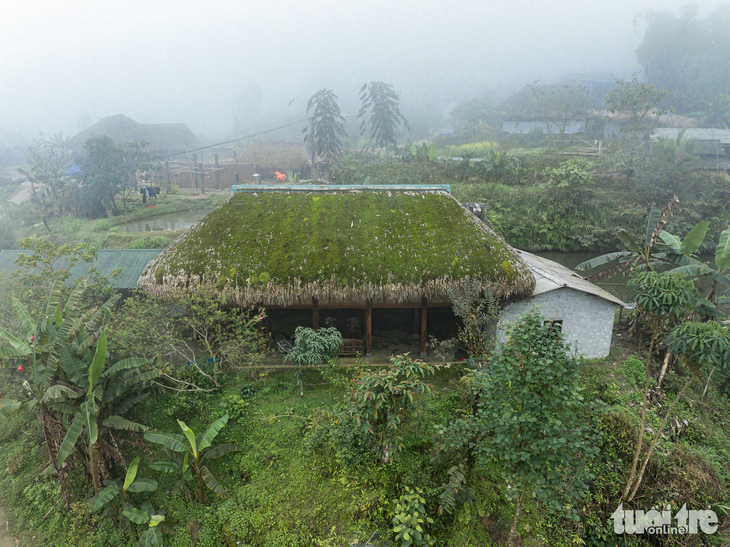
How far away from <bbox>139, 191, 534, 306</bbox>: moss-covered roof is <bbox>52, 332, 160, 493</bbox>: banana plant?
94.2 inches

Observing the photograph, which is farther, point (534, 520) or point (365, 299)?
point (365, 299)

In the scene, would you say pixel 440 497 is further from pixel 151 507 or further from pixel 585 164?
pixel 585 164

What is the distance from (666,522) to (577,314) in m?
4.24

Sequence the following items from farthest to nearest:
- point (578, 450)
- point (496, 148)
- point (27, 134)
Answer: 1. point (27, 134)
2. point (496, 148)
3. point (578, 450)

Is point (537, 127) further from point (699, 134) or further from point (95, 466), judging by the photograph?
point (95, 466)

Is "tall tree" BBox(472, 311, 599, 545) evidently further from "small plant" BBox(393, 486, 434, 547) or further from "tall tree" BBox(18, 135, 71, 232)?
"tall tree" BBox(18, 135, 71, 232)

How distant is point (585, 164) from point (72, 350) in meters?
21.7

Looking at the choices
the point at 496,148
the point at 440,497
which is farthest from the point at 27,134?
the point at 440,497

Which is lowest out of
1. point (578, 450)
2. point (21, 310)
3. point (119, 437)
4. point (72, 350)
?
point (119, 437)

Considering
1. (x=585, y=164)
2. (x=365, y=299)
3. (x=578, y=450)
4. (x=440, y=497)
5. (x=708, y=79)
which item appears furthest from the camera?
(x=708, y=79)

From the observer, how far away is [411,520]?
5715 mm

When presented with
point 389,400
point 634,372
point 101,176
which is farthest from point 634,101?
point 101,176

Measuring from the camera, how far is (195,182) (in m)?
32.2

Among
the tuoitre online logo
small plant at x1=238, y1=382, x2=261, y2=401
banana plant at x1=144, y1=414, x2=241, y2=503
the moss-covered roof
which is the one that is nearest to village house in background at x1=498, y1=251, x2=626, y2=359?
the moss-covered roof
